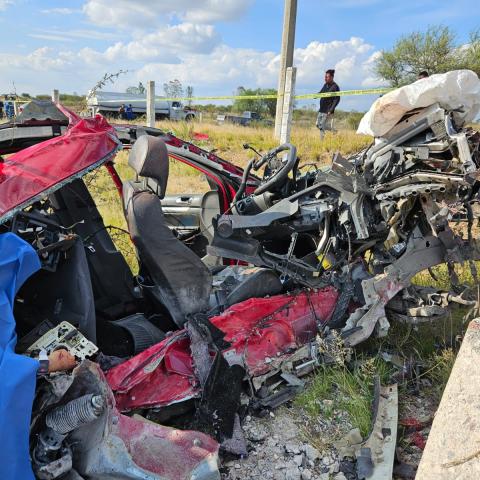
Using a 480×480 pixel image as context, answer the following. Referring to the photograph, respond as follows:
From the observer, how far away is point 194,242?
4949 millimetres

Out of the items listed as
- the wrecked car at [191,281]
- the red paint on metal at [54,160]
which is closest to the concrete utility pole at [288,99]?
the wrecked car at [191,281]

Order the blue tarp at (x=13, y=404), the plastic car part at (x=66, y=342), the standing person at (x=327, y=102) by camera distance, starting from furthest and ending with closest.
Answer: the standing person at (x=327, y=102) < the plastic car part at (x=66, y=342) < the blue tarp at (x=13, y=404)

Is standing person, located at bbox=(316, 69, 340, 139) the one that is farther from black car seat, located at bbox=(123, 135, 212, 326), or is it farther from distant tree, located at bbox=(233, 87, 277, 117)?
distant tree, located at bbox=(233, 87, 277, 117)

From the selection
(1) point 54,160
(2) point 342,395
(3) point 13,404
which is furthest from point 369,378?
(1) point 54,160

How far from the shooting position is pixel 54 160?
2820mm

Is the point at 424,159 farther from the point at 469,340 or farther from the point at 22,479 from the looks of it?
the point at 22,479

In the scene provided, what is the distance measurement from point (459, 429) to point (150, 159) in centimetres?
222

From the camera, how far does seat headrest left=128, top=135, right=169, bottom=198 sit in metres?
3.07

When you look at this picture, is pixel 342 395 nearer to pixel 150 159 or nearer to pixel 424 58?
pixel 150 159

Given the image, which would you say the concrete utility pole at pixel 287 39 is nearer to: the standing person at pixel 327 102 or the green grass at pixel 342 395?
the standing person at pixel 327 102

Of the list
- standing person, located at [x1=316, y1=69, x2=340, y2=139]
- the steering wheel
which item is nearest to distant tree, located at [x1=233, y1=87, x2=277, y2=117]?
standing person, located at [x1=316, y1=69, x2=340, y2=139]

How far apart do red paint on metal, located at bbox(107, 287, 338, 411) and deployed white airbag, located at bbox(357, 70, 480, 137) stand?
1.41 m

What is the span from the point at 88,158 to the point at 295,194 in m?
1.60

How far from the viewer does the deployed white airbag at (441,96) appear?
3420 millimetres
